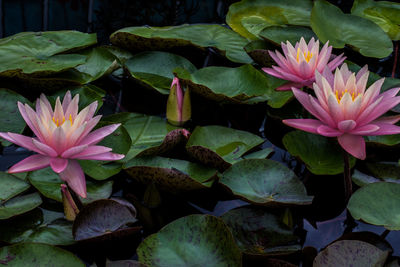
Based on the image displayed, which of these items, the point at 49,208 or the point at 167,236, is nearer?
the point at 167,236

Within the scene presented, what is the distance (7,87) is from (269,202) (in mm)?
1112

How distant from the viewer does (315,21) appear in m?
1.98

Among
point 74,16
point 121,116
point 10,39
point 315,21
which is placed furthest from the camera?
point 74,16

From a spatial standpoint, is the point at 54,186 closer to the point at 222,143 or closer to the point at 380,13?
the point at 222,143

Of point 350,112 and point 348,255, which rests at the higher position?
point 350,112

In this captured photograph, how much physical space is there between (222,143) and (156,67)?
529mm

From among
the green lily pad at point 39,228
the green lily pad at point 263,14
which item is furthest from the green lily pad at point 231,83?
the green lily pad at point 39,228

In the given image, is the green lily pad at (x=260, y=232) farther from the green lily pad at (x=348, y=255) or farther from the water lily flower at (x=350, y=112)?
the water lily flower at (x=350, y=112)

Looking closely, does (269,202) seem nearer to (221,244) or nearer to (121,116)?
(221,244)

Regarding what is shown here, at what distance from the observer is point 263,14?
2.27m

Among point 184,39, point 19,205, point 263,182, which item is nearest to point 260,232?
point 263,182

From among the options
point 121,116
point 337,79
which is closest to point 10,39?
point 121,116

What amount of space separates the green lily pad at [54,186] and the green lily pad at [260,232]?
1.20ft

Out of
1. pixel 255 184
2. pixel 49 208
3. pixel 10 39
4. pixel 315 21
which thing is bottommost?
pixel 49 208
